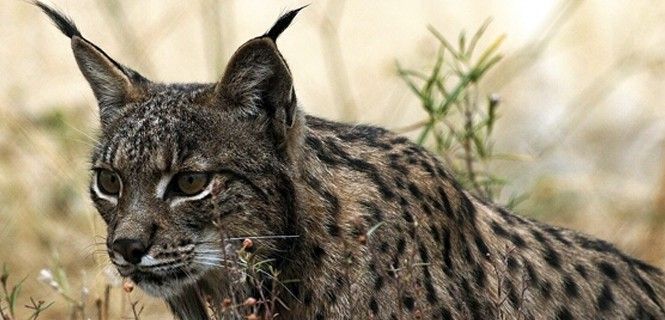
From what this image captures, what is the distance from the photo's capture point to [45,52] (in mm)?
11914

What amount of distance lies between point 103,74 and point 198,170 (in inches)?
26.8

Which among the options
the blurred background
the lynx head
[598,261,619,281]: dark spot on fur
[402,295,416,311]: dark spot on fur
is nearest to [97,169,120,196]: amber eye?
the lynx head

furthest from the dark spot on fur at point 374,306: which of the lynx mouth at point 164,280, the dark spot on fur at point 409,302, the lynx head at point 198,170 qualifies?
the lynx mouth at point 164,280

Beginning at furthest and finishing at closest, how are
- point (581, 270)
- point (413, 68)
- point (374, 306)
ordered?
1. point (413, 68)
2. point (581, 270)
3. point (374, 306)

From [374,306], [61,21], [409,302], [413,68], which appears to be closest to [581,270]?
[409,302]

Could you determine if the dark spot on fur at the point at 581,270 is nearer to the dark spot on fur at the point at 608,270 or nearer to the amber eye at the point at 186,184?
the dark spot on fur at the point at 608,270

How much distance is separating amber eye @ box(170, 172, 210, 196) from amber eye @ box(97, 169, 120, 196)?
0.79 ft

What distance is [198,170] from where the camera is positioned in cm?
584

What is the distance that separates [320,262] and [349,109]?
179 inches

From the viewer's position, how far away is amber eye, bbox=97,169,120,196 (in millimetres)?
5945

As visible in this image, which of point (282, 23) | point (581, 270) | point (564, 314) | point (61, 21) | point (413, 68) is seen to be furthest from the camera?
point (413, 68)

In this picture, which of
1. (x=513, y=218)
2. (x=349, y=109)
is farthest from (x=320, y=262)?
(x=349, y=109)

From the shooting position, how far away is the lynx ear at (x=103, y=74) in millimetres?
6176

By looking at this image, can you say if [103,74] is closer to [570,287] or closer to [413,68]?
[570,287]
